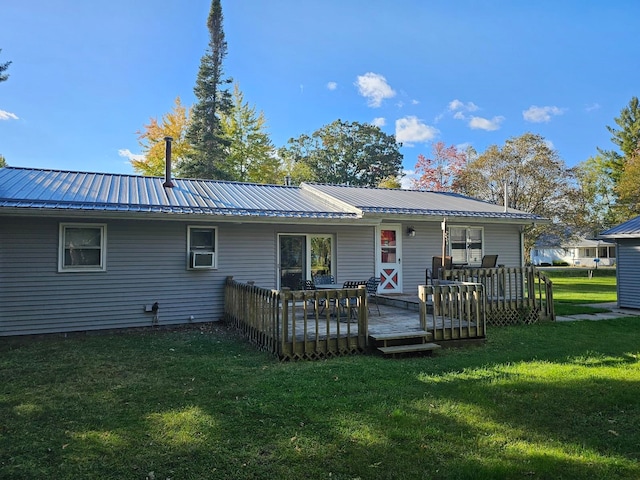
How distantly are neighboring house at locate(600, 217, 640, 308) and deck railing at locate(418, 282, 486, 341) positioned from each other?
7578mm

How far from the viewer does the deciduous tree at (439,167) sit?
30.4 meters

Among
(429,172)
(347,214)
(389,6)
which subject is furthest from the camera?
(429,172)

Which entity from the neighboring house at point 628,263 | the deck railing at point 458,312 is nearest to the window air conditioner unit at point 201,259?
the deck railing at point 458,312

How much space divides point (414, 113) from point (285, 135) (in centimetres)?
1191

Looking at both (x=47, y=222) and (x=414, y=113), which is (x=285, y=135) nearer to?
(x=414, y=113)

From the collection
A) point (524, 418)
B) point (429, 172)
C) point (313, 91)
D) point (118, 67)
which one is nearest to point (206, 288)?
point (524, 418)

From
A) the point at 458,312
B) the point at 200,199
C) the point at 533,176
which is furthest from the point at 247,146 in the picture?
the point at 458,312

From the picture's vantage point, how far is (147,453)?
3125 mm

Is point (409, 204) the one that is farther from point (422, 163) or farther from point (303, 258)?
point (422, 163)

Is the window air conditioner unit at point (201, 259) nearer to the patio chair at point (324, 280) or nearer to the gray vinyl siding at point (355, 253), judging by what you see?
the patio chair at point (324, 280)

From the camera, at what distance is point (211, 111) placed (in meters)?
27.4

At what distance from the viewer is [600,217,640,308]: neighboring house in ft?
39.1

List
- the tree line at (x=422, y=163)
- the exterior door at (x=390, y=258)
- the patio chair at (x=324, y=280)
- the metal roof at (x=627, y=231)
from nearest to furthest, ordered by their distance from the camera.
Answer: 1. the patio chair at (x=324, y=280)
2. the exterior door at (x=390, y=258)
3. the metal roof at (x=627, y=231)
4. the tree line at (x=422, y=163)

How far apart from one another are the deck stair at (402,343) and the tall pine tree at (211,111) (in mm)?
21765
